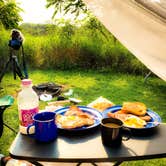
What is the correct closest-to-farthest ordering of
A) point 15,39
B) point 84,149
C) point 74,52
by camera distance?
point 84,149 < point 15,39 < point 74,52

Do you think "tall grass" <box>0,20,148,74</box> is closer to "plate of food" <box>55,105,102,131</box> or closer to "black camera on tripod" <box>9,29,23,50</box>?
"black camera on tripod" <box>9,29,23,50</box>

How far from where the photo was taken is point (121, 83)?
207 inches

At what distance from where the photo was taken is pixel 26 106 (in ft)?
5.05

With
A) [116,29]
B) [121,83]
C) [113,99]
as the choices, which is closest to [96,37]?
[121,83]

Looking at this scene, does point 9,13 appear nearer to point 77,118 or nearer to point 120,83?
point 120,83

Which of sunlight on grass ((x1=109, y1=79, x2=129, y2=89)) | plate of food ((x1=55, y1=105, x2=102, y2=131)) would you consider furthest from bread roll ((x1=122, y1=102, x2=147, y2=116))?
sunlight on grass ((x1=109, y1=79, x2=129, y2=89))

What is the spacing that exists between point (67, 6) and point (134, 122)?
5.38 m

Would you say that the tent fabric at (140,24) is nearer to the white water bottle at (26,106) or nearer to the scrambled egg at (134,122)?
the scrambled egg at (134,122)

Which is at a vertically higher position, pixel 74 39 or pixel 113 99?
pixel 74 39

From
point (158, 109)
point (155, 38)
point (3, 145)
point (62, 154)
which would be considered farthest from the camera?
point (158, 109)

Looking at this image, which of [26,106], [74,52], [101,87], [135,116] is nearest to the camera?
[26,106]

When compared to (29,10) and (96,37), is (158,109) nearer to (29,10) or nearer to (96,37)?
(96,37)

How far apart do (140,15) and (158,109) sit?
2.87 meters

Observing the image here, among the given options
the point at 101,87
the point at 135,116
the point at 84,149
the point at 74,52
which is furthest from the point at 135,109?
the point at 74,52
